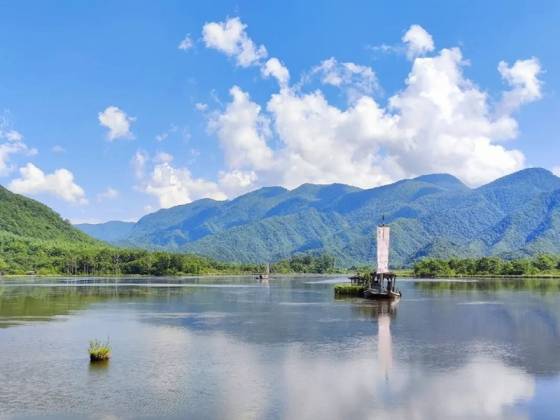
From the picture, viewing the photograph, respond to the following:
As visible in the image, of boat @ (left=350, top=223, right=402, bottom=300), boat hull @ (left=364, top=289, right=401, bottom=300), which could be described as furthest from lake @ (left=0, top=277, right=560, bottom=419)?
boat @ (left=350, top=223, right=402, bottom=300)

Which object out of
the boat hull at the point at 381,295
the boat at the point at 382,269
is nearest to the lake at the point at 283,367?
the boat hull at the point at 381,295

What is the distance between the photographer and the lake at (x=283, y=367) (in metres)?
23.3

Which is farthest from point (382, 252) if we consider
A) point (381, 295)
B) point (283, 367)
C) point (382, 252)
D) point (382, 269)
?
point (283, 367)

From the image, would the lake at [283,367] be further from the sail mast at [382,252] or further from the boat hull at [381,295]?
the sail mast at [382,252]

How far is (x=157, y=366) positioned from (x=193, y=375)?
11.1ft

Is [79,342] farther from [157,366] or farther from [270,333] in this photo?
[270,333]

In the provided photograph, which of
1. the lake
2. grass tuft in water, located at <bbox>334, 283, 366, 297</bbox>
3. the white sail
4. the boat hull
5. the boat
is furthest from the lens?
grass tuft in water, located at <bbox>334, 283, 366, 297</bbox>

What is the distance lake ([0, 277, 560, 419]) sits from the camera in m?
23.3

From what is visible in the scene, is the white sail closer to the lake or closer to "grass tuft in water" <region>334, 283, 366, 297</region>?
"grass tuft in water" <region>334, 283, 366, 297</region>

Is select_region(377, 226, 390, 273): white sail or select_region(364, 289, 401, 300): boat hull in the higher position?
select_region(377, 226, 390, 273): white sail

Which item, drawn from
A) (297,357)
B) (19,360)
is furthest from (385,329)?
(19,360)

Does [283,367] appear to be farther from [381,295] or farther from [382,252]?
[382,252]

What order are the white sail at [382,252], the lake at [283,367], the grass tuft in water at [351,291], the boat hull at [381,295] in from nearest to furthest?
the lake at [283,367]
the boat hull at [381,295]
the white sail at [382,252]
the grass tuft in water at [351,291]

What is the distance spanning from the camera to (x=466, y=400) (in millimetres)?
24656
